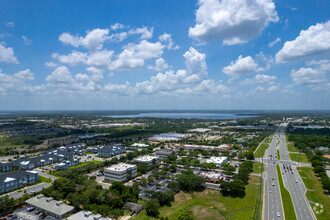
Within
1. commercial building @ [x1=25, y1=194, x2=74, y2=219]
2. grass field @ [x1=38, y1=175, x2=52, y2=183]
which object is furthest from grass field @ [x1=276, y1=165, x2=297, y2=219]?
grass field @ [x1=38, y1=175, x2=52, y2=183]

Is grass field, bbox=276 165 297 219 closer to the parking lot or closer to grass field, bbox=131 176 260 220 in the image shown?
grass field, bbox=131 176 260 220

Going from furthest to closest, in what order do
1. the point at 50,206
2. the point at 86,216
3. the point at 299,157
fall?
the point at 299,157 → the point at 50,206 → the point at 86,216

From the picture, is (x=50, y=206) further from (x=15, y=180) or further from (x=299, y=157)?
(x=299, y=157)

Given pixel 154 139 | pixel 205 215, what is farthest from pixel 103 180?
pixel 154 139

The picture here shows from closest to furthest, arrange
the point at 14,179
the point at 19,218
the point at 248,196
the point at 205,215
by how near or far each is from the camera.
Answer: the point at 19,218
the point at 205,215
the point at 248,196
the point at 14,179

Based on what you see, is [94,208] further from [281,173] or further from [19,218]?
[281,173]

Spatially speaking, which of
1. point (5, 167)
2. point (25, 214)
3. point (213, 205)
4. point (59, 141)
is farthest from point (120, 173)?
point (59, 141)
